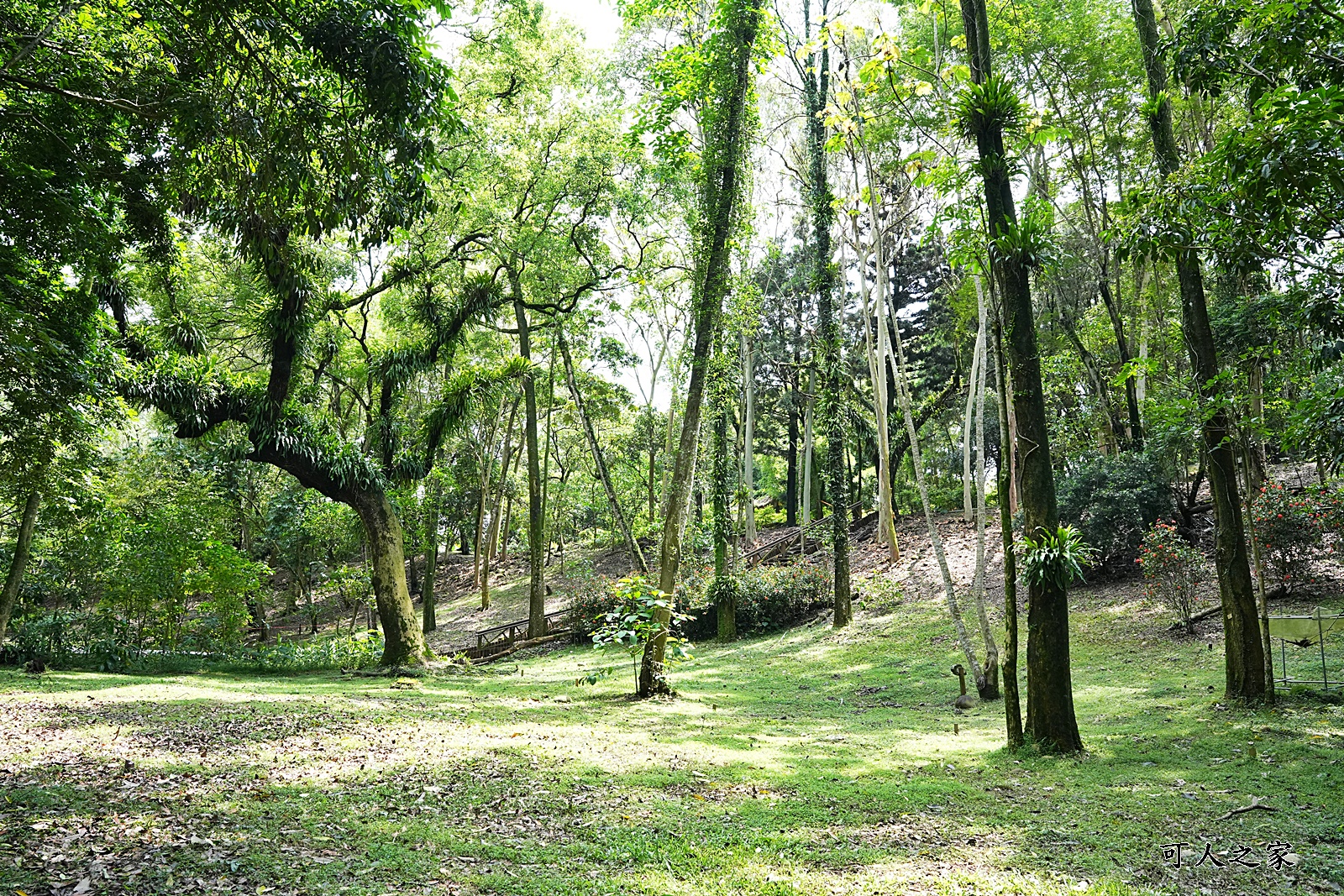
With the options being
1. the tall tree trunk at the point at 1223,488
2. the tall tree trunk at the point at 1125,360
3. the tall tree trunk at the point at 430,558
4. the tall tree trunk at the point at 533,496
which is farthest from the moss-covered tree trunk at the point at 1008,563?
the tall tree trunk at the point at 430,558

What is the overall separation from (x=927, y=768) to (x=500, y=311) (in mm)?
15693

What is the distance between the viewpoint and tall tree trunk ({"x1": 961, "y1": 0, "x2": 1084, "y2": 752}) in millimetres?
6254

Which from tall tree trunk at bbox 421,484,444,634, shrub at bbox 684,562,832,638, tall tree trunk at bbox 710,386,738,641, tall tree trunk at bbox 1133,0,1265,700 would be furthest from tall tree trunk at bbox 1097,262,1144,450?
tall tree trunk at bbox 421,484,444,634

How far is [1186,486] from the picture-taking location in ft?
53.0

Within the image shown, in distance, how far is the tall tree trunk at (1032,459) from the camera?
6.25 meters

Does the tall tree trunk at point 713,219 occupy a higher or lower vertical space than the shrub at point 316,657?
higher

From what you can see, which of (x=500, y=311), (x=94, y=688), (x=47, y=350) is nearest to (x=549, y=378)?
(x=500, y=311)

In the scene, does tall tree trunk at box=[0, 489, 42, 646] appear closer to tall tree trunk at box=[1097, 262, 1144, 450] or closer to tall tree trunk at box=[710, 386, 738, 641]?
tall tree trunk at box=[710, 386, 738, 641]

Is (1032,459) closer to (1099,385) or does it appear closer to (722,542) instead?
(722,542)

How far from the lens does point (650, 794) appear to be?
17.8 ft

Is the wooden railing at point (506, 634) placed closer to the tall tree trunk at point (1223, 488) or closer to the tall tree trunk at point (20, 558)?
the tall tree trunk at point (20, 558)

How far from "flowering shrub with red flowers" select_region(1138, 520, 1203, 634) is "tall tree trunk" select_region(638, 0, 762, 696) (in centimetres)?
732

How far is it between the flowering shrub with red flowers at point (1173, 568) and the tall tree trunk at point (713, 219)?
288 inches

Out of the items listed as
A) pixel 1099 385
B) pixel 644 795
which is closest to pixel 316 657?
pixel 644 795
